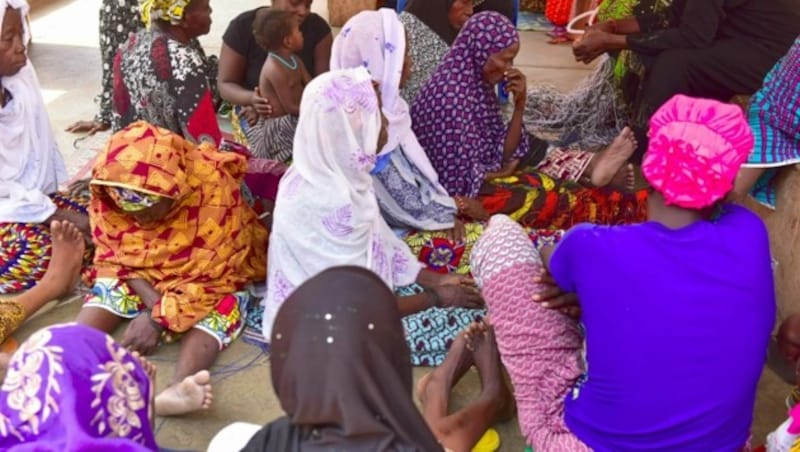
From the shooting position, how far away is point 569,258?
2.14 metres

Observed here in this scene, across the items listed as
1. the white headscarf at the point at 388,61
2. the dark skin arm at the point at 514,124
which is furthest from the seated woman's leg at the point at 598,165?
the white headscarf at the point at 388,61

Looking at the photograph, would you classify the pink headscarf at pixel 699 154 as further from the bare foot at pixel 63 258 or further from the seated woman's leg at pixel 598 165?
the bare foot at pixel 63 258

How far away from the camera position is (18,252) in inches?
126

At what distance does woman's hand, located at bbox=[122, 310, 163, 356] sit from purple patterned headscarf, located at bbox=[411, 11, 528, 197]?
137 cm

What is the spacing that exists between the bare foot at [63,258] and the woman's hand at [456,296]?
1403 mm

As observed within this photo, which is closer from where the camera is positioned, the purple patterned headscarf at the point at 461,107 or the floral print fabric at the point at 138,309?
the floral print fabric at the point at 138,309

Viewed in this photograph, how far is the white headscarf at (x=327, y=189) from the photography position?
2785 millimetres

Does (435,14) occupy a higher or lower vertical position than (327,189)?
lower

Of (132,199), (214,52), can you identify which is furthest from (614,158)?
(214,52)

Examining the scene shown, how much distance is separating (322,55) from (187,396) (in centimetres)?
248

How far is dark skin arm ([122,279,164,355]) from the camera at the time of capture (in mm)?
2871

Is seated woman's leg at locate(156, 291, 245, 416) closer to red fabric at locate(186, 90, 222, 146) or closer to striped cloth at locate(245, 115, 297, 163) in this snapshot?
red fabric at locate(186, 90, 222, 146)

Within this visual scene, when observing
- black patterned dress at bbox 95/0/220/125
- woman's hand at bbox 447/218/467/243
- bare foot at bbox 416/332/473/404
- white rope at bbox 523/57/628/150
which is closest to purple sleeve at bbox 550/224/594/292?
bare foot at bbox 416/332/473/404

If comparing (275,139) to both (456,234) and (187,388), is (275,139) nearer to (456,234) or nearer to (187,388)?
(456,234)
